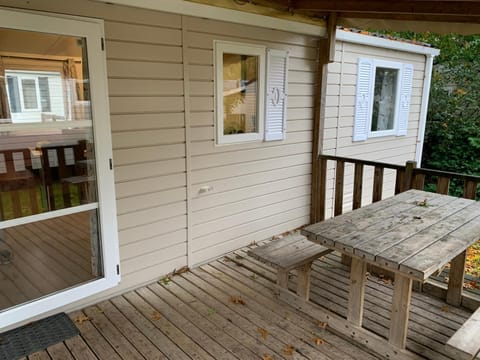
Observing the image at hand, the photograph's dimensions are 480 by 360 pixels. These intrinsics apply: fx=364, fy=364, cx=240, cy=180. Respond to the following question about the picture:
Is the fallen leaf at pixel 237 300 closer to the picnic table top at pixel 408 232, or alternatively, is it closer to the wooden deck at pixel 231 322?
the wooden deck at pixel 231 322

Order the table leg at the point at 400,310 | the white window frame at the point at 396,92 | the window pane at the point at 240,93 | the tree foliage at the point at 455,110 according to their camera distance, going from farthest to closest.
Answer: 1. the tree foliage at the point at 455,110
2. the white window frame at the point at 396,92
3. the window pane at the point at 240,93
4. the table leg at the point at 400,310

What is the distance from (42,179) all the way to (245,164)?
6.45 feet

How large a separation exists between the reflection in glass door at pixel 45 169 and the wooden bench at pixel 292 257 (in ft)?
4.39

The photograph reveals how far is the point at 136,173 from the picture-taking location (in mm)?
3002

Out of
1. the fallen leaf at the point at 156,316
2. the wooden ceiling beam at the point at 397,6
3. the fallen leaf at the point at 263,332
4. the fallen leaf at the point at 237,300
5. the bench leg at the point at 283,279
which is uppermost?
the wooden ceiling beam at the point at 397,6

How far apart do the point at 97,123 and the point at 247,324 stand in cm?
185

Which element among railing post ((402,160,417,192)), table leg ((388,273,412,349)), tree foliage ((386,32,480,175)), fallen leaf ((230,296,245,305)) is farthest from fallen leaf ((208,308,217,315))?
tree foliage ((386,32,480,175))

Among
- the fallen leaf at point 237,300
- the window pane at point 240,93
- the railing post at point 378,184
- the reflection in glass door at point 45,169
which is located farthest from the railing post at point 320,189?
the reflection in glass door at point 45,169

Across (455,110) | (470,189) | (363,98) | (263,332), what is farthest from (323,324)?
(455,110)

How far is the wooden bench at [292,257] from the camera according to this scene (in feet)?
9.10

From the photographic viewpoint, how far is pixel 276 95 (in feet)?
13.2

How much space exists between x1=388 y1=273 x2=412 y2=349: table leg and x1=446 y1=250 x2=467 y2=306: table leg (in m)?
0.88

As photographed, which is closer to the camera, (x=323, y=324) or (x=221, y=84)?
(x=323, y=324)

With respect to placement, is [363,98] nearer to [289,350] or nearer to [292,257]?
[292,257]
